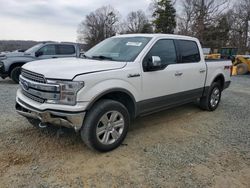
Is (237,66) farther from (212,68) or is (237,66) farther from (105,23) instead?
(105,23)

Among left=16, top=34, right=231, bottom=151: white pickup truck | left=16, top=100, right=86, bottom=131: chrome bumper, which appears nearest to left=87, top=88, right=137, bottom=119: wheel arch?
left=16, top=34, right=231, bottom=151: white pickup truck

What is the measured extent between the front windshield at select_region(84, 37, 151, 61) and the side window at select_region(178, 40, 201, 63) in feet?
3.31

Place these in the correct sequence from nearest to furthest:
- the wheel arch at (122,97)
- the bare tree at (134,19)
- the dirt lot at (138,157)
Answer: the dirt lot at (138,157) < the wheel arch at (122,97) < the bare tree at (134,19)

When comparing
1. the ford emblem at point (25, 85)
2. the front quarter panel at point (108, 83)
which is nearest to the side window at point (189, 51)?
the front quarter panel at point (108, 83)

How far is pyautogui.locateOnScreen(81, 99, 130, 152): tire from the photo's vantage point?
3.57 meters

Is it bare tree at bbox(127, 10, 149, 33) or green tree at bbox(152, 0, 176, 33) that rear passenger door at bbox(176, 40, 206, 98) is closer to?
green tree at bbox(152, 0, 176, 33)

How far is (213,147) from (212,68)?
2.58 meters

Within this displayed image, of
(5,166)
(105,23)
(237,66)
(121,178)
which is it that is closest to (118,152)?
(121,178)

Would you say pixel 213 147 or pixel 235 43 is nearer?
pixel 213 147

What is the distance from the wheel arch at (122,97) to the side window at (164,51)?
0.77m

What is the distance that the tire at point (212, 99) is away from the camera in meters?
6.34

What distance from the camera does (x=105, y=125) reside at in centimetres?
381

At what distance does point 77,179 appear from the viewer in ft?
10.3

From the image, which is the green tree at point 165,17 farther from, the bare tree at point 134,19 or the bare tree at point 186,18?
the bare tree at point 134,19
